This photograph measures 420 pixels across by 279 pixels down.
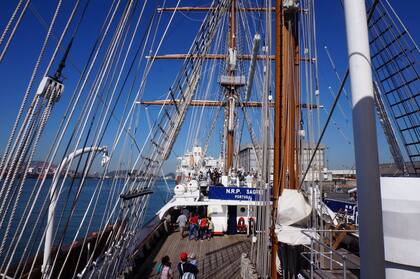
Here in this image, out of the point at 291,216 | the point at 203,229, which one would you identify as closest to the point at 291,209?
the point at 291,216

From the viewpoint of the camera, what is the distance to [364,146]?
1430mm

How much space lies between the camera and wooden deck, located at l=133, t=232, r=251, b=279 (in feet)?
A: 25.7

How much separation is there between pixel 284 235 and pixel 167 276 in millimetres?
2663

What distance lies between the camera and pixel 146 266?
8312 millimetres

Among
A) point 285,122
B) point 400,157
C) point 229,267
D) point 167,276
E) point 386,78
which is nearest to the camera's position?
point 285,122

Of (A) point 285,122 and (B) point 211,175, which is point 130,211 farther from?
(B) point 211,175

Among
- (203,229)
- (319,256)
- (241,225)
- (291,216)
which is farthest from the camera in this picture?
(241,225)

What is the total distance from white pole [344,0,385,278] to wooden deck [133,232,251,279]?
6838mm

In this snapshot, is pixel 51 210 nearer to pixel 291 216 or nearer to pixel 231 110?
pixel 291 216

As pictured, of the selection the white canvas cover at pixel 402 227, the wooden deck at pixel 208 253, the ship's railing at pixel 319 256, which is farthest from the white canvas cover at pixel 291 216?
the wooden deck at pixel 208 253

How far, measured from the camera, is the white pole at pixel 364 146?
133 centimetres

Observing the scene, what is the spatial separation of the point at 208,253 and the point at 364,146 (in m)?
9.07

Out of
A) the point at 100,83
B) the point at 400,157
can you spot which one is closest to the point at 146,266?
the point at 100,83

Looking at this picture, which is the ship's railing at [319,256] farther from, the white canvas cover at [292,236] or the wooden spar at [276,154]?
the wooden spar at [276,154]
